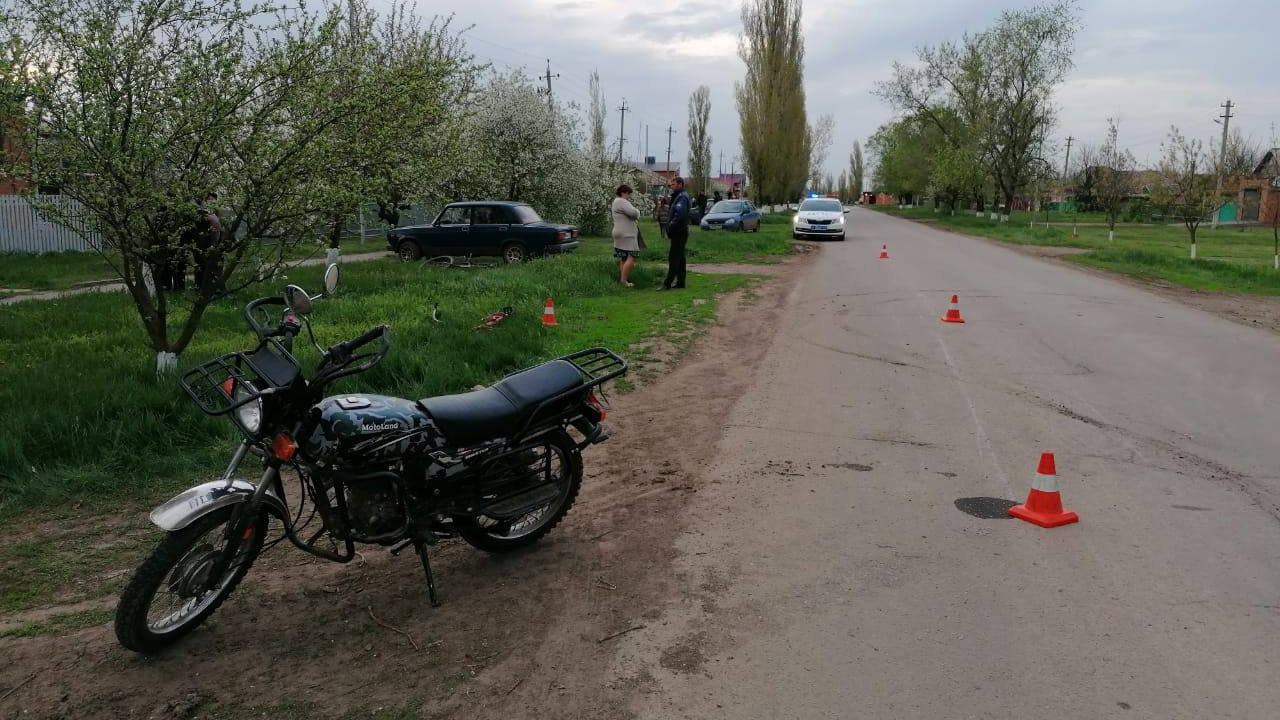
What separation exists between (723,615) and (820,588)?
55cm

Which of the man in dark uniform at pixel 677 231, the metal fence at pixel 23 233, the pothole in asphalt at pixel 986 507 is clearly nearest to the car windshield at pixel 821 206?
the man in dark uniform at pixel 677 231

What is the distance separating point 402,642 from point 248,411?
45.3 inches

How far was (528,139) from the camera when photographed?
28094mm

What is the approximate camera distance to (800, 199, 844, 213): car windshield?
103 feet

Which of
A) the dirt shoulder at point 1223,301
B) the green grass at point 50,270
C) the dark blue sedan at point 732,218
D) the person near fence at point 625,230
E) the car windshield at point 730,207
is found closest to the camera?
the dirt shoulder at point 1223,301

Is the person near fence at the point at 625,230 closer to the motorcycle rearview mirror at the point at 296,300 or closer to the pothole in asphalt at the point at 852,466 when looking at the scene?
the pothole in asphalt at the point at 852,466

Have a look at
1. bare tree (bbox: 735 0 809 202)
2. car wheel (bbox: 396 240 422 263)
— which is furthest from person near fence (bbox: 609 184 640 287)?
bare tree (bbox: 735 0 809 202)

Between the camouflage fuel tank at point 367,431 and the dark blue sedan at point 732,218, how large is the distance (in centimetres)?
3066

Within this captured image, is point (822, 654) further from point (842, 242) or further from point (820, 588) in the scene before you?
point (842, 242)

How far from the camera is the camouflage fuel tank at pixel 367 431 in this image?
12.4ft

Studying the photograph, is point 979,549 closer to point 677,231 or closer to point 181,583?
point 181,583

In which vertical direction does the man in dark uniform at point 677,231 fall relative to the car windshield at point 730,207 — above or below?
below

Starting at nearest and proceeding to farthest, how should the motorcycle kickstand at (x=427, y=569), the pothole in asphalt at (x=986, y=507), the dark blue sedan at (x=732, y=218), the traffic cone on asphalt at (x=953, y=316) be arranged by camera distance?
the motorcycle kickstand at (x=427, y=569), the pothole in asphalt at (x=986, y=507), the traffic cone on asphalt at (x=953, y=316), the dark blue sedan at (x=732, y=218)

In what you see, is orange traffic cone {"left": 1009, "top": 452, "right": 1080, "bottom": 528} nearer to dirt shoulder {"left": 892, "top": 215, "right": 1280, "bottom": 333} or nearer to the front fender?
the front fender
